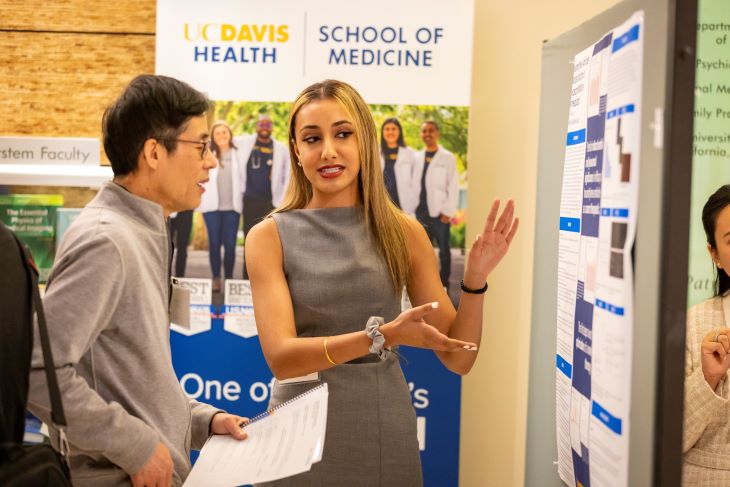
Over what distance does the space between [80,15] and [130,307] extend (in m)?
2.66

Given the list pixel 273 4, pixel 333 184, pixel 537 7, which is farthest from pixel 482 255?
pixel 537 7

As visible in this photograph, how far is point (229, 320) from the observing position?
3363mm

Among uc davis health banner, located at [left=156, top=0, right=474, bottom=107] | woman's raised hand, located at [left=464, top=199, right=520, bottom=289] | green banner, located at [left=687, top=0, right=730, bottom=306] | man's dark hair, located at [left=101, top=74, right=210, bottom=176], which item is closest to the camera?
man's dark hair, located at [left=101, top=74, right=210, bottom=176]

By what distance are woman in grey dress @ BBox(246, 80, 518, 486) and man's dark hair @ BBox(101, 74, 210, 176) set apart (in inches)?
18.8

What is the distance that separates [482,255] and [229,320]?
5.43 ft

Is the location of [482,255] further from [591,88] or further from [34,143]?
[34,143]

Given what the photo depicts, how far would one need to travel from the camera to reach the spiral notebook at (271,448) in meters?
1.40

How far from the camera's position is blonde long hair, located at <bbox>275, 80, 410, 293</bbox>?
211 cm

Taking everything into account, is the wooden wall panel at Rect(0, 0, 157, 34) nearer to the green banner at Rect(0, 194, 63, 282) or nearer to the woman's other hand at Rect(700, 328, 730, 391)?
the green banner at Rect(0, 194, 63, 282)

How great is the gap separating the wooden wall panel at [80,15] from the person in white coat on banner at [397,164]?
133 centimetres

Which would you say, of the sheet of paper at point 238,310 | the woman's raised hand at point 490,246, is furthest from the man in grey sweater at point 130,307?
the sheet of paper at point 238,310

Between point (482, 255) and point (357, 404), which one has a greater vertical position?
point (482, 255)

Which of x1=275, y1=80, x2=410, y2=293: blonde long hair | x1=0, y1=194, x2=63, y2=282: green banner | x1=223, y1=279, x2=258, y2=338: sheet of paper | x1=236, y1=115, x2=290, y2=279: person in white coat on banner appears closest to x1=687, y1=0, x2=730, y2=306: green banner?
x1=275, y1=80, x2=410, y2=293: blonde long hair

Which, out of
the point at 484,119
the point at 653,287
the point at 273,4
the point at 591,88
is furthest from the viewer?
the point at 484,119
